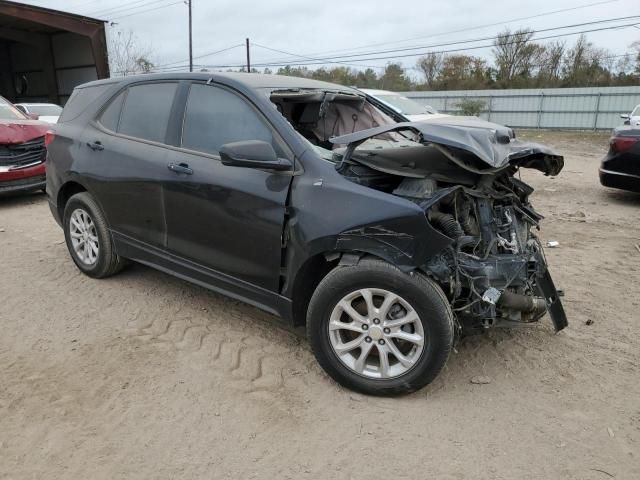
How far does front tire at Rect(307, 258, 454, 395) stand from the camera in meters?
2.75

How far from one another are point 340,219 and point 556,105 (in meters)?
26.9

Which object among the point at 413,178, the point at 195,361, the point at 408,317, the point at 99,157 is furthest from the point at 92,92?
the point at 408,317

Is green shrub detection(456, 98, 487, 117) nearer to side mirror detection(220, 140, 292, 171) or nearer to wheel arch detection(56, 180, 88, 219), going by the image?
wheel arch detection(56, 180, 88, 219)

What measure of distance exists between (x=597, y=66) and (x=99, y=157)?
1419 inches

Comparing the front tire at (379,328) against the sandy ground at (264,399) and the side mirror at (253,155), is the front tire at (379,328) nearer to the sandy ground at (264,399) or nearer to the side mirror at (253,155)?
the sandy ground at (264,399)

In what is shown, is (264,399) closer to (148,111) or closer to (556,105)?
(148,111)

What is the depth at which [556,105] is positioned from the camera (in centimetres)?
2597

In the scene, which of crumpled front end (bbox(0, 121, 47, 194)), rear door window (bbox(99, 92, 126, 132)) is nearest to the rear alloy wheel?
rear door window (bbox(99, 92, 126, 132))

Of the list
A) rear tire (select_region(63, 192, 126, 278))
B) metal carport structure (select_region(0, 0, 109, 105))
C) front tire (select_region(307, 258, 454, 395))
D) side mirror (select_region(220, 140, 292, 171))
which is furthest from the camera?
metal carport structure (select_region(0, 0, 109, 105))

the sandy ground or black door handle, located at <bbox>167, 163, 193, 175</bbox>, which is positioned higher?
black door handle, located at <bbox>167, 163, 193, 175</bbox>

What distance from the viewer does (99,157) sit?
422cm

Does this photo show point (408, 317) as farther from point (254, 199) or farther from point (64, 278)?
point (64, 278)

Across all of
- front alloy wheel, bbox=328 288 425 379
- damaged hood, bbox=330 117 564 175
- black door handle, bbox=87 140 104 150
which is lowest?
front alloy wheel, bbox=328 288 425 379

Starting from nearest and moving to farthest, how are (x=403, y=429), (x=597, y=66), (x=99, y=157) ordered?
(x=403, y=429), (x=99, y=157), (x=597, y=66)
